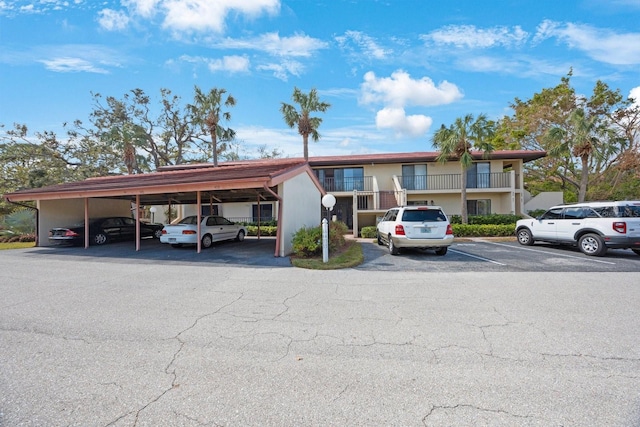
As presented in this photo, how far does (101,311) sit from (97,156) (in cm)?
3158

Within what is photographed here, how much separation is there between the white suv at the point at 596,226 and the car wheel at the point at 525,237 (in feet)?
2.41

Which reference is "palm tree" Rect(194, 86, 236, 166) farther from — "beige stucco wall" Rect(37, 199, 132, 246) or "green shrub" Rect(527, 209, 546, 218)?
"green shrub" Rect(527, 209, 546, 218)

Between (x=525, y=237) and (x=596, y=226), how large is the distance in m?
3.44

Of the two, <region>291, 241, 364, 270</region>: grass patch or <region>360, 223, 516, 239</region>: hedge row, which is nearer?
<region>291, 241, 364, 270</region>: grass patch

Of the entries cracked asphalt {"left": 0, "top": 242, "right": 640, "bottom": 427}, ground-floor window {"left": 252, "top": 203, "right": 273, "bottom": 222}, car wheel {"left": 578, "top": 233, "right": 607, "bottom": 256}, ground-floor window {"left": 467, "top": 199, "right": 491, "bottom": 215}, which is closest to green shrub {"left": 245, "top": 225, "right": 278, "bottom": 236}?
ground-floor window {"left": 252, "top": 203, "right": 273, "bottom": 222}

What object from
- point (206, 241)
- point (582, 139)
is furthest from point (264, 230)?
point (582, 139)

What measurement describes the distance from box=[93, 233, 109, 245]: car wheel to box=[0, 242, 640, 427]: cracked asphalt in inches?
362

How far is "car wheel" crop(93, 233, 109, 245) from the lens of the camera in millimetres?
14927

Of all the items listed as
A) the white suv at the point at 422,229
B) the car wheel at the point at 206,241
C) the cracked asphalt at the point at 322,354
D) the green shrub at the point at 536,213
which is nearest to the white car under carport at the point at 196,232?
the car wheel at the point at 206,241

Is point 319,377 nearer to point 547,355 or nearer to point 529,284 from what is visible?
point 547,355

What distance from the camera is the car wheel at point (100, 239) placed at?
14.9 m

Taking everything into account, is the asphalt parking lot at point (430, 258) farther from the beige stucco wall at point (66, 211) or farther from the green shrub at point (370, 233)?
the green shrub at point (370, 233)

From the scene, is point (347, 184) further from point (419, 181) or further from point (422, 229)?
point (422, 229)

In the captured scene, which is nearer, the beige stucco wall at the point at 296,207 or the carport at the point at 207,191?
the carport at the point at 207,191
